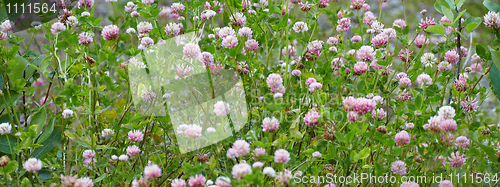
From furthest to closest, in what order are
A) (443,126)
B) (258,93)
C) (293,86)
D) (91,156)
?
(293,86) < (258,93) < (91,156) < (443,126)

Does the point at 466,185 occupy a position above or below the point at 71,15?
below

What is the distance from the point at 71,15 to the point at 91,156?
0.36 metres

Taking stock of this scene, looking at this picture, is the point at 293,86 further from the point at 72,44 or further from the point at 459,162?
the point at 72,44

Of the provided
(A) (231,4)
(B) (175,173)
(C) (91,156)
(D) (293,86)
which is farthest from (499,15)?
(C) (91,156)

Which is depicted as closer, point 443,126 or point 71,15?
point 443,126

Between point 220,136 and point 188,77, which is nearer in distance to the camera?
point 220,136

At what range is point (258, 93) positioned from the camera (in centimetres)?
86

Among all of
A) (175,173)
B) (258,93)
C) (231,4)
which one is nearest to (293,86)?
(258,93)

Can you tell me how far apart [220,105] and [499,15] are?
0.64 m

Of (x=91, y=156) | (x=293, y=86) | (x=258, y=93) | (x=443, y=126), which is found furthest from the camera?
(x=293, y=86)

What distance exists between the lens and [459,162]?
2.60 feet

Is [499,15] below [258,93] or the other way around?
the other way around

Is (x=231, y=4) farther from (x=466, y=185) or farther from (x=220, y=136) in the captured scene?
(x=466, y=185)

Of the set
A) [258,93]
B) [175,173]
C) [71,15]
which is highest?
[71,15]
